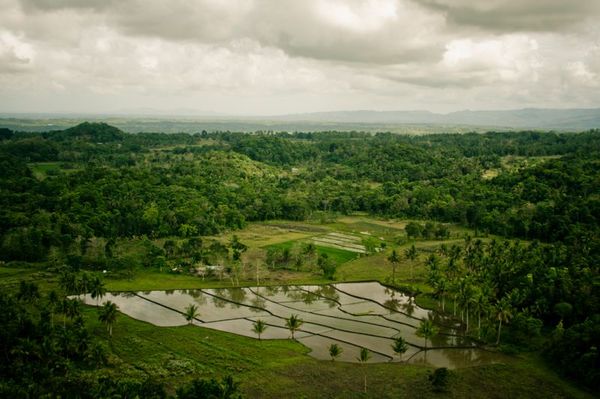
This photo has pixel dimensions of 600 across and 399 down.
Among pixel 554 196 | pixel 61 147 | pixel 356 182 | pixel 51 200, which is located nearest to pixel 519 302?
pixel 554 196

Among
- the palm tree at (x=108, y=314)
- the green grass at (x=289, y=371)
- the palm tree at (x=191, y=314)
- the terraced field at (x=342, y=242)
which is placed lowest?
the green grass at (x=289, y=371)

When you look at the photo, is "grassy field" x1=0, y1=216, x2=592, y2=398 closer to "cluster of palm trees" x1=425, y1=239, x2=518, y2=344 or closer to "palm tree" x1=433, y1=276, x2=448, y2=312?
"palm tree" x1=433, y1=276, x2=448, y2=312

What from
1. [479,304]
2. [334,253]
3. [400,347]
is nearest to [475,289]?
[479,304]

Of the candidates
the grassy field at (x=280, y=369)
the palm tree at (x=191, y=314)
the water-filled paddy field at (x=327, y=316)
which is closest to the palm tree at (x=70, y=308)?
the grassy field at (x=280, y=369)

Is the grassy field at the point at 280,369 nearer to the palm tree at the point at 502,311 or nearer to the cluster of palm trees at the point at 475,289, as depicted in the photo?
the cluster of palm trees at the point at 475,289

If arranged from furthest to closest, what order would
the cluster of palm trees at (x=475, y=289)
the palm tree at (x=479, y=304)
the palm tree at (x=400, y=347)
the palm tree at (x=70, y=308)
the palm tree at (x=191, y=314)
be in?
the palm tree at (x=191, y=314) → the cluster of palm trees at (x=475, y=289) → the palm tree at (x=479, y=304) → the palm tree at (x=70, y=308) → the palm tree at (x=400, y=347)

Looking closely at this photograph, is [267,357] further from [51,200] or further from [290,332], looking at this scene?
[51,200]
